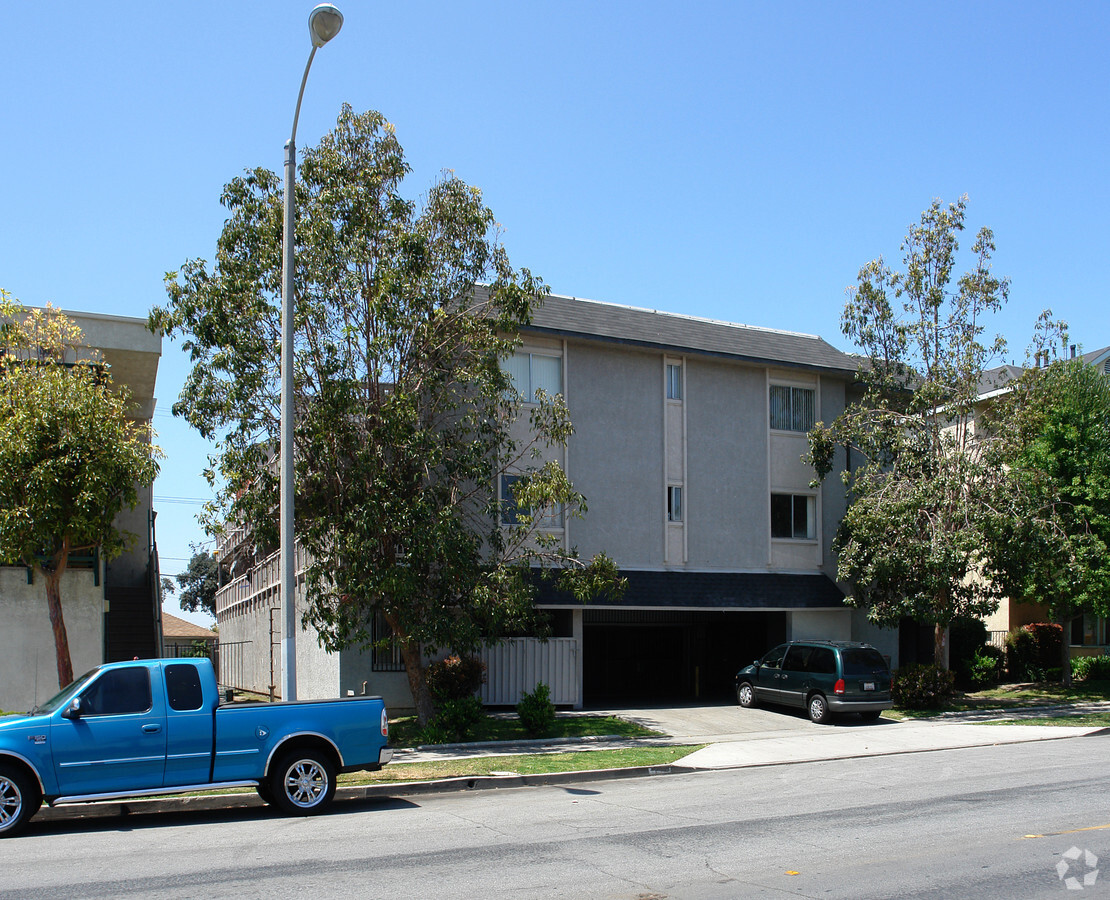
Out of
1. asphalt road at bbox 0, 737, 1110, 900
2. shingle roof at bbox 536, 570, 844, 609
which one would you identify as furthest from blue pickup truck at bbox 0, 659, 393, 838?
shingle roof at bbox 536, 570, 844, 609

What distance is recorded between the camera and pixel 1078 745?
18.5m

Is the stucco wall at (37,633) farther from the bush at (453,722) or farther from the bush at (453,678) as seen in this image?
the bush at (453,722)

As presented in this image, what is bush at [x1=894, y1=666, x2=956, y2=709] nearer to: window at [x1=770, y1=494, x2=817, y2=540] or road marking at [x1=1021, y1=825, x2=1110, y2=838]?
window at [x1=770, y1=494, x2=817, y2=540]

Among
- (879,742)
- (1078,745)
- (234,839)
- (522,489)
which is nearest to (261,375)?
(522,489)

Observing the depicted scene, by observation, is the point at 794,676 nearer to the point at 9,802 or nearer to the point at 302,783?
the point at 302,783

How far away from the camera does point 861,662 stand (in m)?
22.1

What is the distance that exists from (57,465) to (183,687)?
7.12 m

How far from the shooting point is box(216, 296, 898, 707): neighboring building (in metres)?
24.0

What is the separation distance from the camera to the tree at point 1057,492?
2362 cm

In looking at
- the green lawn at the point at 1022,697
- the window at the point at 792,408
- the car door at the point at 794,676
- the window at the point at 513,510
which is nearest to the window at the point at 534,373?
the window at the point at 513,510

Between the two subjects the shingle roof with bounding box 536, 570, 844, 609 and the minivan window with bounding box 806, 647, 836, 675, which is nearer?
the minivan window with bounding box 806, 647, 836, 675

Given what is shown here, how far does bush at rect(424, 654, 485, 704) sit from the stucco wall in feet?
21.3

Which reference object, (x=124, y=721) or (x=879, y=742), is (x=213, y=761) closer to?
(x=124, y=721)

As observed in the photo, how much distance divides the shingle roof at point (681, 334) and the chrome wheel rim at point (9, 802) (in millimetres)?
15361
